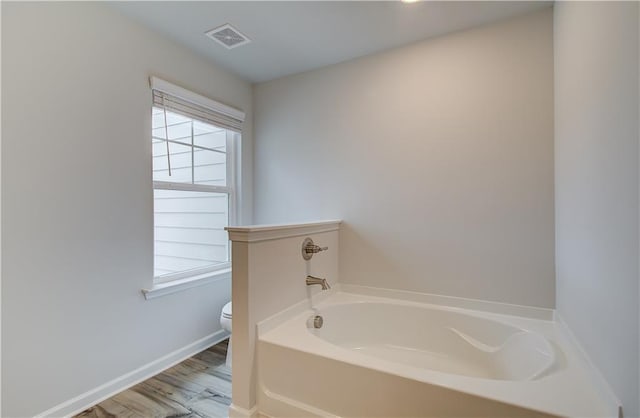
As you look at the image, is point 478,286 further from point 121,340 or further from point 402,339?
point 121,340

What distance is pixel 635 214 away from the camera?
86 cm

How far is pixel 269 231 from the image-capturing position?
161 centimetres

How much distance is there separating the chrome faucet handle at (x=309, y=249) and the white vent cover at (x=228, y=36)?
1509 mm

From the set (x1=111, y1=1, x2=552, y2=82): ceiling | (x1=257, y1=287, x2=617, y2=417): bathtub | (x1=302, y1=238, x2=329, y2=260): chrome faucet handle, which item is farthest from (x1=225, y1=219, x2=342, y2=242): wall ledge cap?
(x1=111, y1=1, x2=552, y2=82): ceiling

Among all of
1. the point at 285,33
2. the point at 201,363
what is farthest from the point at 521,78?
the point at 201,363

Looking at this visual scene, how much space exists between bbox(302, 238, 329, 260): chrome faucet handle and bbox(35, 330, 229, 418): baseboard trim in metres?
1.19

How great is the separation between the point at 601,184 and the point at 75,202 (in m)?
2.47

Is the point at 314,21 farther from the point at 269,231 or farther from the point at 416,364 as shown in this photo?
the point at 416,364

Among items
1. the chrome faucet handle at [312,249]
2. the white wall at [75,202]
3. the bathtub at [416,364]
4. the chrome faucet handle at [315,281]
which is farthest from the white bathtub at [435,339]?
the white wall at [75,202]

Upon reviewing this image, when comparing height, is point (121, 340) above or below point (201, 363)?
above

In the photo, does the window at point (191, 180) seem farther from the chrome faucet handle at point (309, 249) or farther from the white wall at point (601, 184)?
the white wall at point (601, 184)

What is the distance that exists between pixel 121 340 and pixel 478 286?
2.34 meters

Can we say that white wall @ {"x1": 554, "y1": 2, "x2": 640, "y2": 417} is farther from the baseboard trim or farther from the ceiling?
the baseboard trim

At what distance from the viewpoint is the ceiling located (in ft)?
5.77
